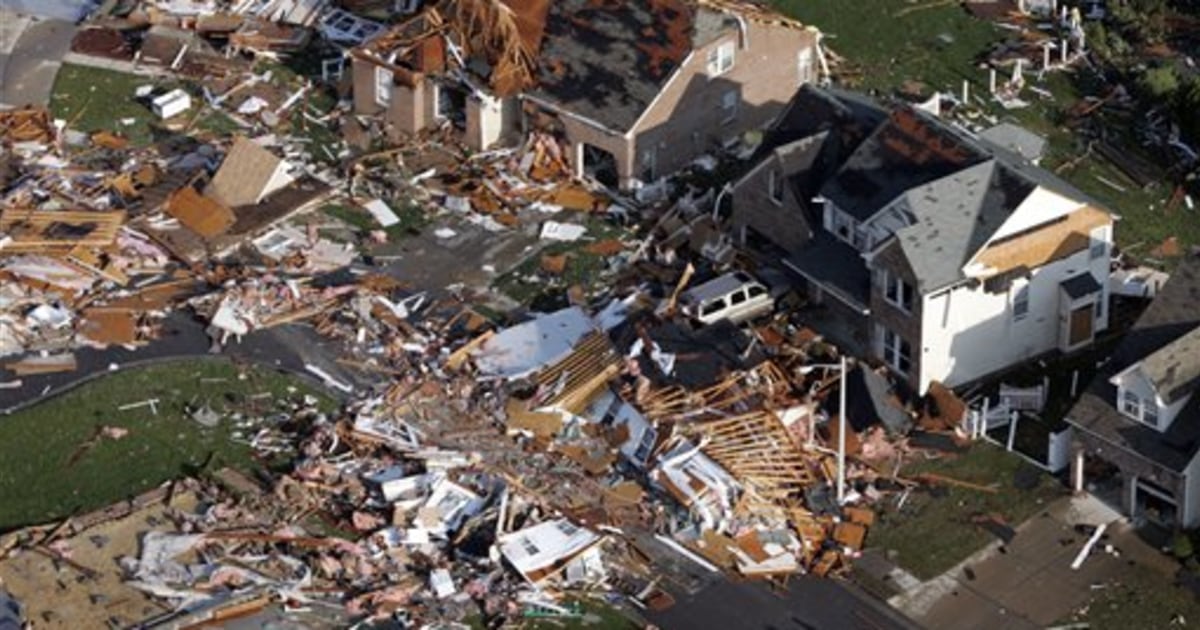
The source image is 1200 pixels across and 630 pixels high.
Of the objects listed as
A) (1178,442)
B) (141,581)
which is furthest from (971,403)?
(141,581)

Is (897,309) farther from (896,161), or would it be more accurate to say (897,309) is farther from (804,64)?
(804,64)

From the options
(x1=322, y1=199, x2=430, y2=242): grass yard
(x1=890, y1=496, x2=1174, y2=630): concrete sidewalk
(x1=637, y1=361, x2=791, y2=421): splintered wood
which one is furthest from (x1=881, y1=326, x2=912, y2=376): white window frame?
(x1=322, y1=199, x2=430, y2=242): grass yard

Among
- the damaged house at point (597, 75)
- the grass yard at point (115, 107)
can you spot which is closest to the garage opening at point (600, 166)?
the damaged house at point (597, 75)

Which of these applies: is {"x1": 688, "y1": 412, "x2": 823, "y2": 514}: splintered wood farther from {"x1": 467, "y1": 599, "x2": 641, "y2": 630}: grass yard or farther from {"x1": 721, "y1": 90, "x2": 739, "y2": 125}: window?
{"x1": 721, "y1": 90, "x2": 739, "y2": 125}: window

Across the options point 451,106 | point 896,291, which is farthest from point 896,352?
point 451,106

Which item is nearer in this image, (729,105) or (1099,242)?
(1099,242)

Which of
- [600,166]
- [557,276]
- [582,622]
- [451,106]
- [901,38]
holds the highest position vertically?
[582,622]
